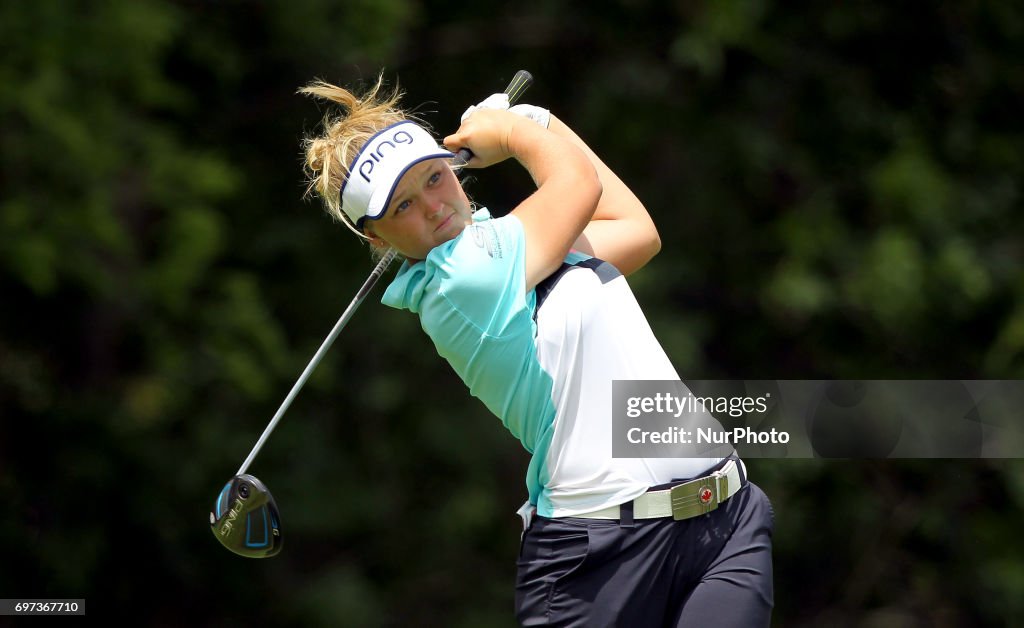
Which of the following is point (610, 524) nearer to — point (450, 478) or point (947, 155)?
point (450, 478)

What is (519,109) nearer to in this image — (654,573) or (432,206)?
(432,206)

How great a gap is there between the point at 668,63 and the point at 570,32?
486 mm

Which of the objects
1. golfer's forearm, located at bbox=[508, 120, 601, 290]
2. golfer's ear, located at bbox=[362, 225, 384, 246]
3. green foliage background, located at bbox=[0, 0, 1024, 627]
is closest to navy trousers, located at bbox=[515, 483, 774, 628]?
golfer's forearm, located at bbox=[508, 120, 601, 290]

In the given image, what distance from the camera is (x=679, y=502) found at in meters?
1.96

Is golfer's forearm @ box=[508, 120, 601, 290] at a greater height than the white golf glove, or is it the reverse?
the white golf glove

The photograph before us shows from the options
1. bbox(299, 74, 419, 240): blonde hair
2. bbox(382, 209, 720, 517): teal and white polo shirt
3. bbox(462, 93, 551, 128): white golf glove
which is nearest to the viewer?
bbox(382, 209, 720, 517): teal and white polo shirt

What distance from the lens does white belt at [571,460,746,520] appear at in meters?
1.96

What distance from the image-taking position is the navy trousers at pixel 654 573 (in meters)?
1.95

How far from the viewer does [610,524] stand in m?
1.97

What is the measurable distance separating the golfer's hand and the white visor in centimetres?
8

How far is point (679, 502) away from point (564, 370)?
27cm

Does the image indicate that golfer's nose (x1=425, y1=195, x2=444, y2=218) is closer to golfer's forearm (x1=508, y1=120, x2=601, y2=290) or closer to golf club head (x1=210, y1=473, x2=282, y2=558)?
golfer's forearm (x1=508, y1=120, x2=601, y2=290)

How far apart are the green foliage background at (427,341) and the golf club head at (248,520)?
3129mm

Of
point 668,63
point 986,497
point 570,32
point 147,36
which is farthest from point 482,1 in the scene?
point 986,497
